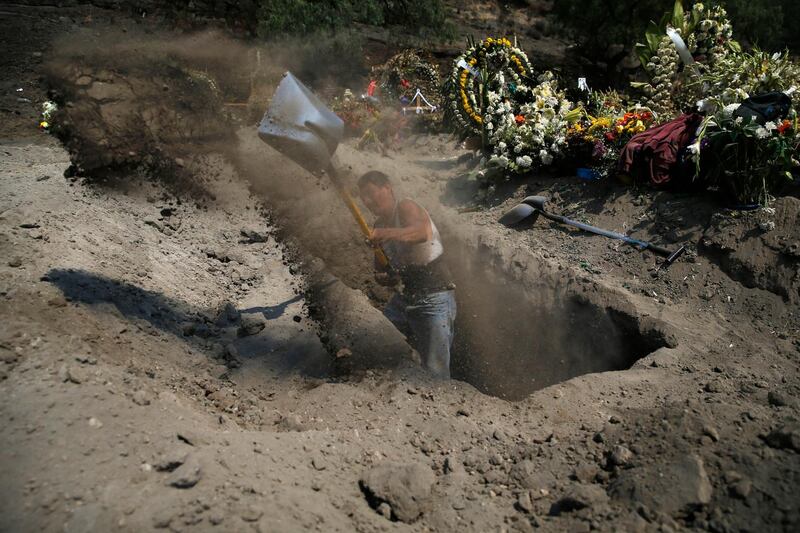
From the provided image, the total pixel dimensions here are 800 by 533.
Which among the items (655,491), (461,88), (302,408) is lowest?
(302,408)

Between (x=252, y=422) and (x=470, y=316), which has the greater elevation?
(x=252, y=422)

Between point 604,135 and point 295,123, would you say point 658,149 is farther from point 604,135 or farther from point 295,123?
point 295,123

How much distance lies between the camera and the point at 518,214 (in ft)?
20.8

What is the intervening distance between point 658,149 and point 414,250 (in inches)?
112

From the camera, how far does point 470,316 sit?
583 centimetres

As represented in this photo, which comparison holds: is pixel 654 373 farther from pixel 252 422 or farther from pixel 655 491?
pixel 252 422

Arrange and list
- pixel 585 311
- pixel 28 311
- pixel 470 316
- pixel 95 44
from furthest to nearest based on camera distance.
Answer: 1. pixel 95 44
2. pixel 470 316
3. pixel 585 311
4. pixel 28 311

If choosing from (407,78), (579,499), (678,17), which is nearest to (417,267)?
(579,499)

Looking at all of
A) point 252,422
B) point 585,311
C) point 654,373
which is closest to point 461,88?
point 585,311

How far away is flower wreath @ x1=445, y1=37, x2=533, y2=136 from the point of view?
8.01 m

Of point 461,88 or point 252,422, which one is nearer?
point 252,422

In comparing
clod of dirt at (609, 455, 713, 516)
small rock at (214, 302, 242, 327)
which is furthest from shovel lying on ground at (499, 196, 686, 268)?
small rock at (214, 302, 242, 327)

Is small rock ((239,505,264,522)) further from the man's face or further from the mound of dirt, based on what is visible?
the mound of dirt

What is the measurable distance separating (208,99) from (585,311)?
265 inches
